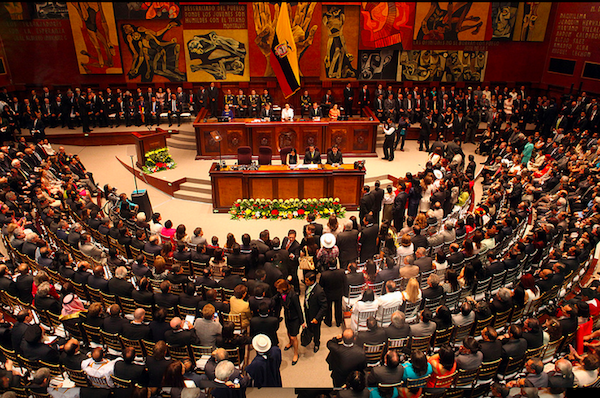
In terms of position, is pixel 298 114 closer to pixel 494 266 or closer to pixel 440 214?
pixel 440 214

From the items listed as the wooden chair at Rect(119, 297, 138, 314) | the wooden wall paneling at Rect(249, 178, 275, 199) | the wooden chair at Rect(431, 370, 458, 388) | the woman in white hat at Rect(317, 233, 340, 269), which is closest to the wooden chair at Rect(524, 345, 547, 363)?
the wooden chair at Rect(431, 370, 458, 388)

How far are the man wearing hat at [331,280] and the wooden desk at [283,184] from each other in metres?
5.05

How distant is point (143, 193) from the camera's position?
11.3m

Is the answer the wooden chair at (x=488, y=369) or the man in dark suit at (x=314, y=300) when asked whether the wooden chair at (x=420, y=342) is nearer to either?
the wooden chair at (x=488, y=369)

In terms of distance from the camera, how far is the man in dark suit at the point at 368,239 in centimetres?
873

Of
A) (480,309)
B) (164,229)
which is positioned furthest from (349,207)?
(480,309)

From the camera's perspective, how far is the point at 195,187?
540 inches

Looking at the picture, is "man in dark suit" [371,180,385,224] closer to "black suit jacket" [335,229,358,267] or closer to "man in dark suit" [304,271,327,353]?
"black suit jacket" [335,229,358,267]

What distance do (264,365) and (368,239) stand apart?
419 cm

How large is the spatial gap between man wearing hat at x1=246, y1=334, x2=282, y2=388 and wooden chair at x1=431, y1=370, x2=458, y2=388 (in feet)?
6.65

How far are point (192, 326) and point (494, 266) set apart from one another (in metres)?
5.21

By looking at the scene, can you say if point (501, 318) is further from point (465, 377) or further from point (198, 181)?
point (198, 181)

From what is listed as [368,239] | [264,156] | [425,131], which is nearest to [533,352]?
[368,239]

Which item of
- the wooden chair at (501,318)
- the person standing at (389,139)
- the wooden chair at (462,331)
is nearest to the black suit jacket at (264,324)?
the wooden chair at (462,331)
